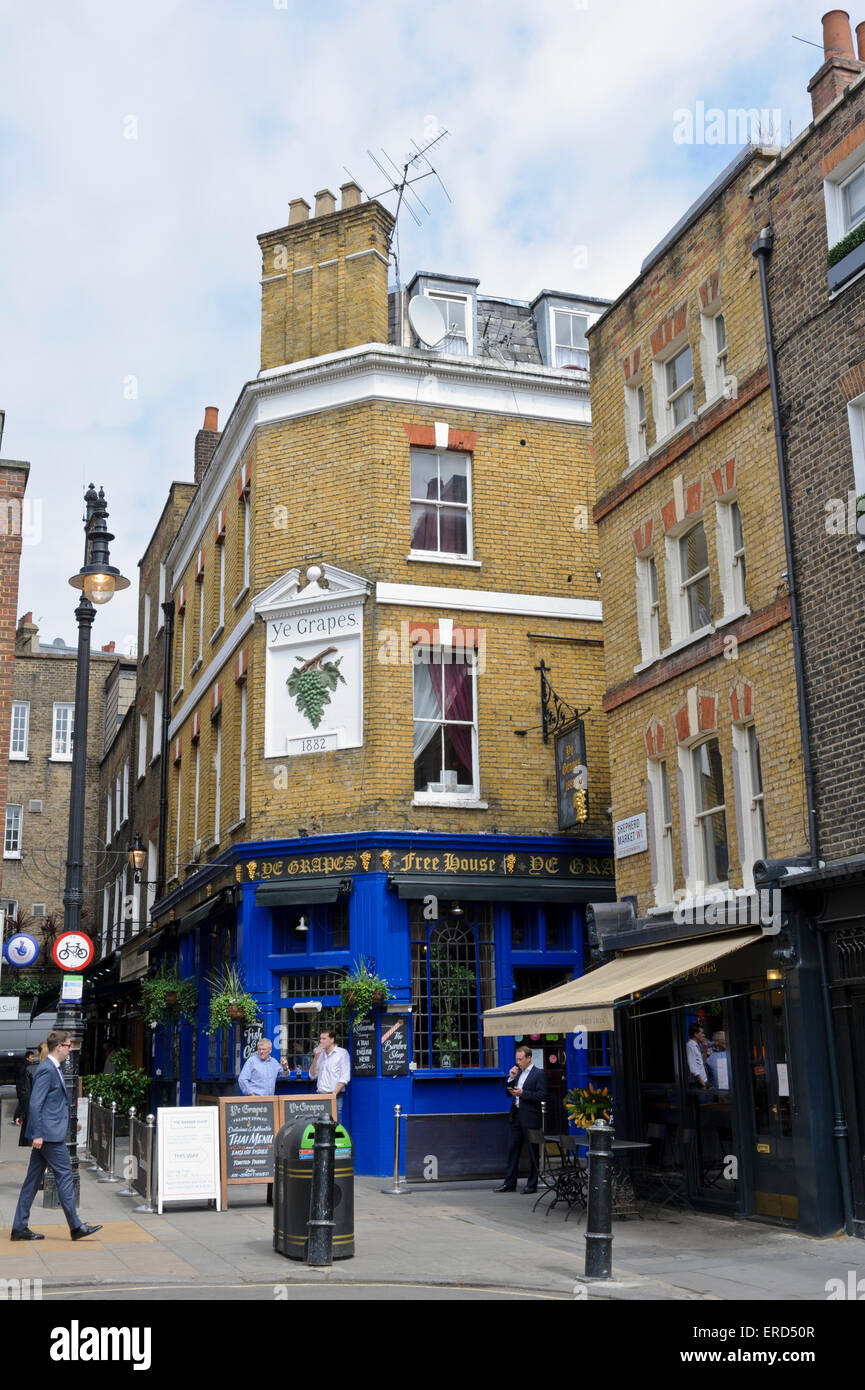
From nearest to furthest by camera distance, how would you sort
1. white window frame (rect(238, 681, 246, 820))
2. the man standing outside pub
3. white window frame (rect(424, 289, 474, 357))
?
1. the man standing outside pub
2. white window frame (rect(238, 681, 246, 820))
3. white window frame (rect(424, 289, 474, 357))

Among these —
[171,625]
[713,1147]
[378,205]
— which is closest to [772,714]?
[713,1147]

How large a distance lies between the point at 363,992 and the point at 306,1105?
385 centimetres

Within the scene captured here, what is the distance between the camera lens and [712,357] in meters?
15.7

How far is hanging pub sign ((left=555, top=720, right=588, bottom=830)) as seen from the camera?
19.2 metres

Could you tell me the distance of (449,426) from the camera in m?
21.1

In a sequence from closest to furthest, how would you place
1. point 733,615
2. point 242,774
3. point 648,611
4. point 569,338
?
1. point 733,615
2. point 648,611
3. point 242,774
4. point 569,338

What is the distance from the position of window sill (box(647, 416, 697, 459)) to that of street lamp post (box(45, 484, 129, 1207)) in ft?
21.9

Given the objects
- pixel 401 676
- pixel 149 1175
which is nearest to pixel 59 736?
pixel 401 676

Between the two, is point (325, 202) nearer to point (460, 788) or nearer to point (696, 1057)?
point (460, 788)

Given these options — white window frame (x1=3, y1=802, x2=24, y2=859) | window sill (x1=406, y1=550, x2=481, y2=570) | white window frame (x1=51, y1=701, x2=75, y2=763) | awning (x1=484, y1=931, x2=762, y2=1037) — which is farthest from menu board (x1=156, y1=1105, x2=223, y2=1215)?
white window frame (x1=51, y1=701, x2=75, y2=763)

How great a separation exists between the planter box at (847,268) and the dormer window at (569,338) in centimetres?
1083

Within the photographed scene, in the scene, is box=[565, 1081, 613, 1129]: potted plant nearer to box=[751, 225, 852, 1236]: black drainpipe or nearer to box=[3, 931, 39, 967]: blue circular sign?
box=[751, 225, 852, 1236]: black drainpipe
